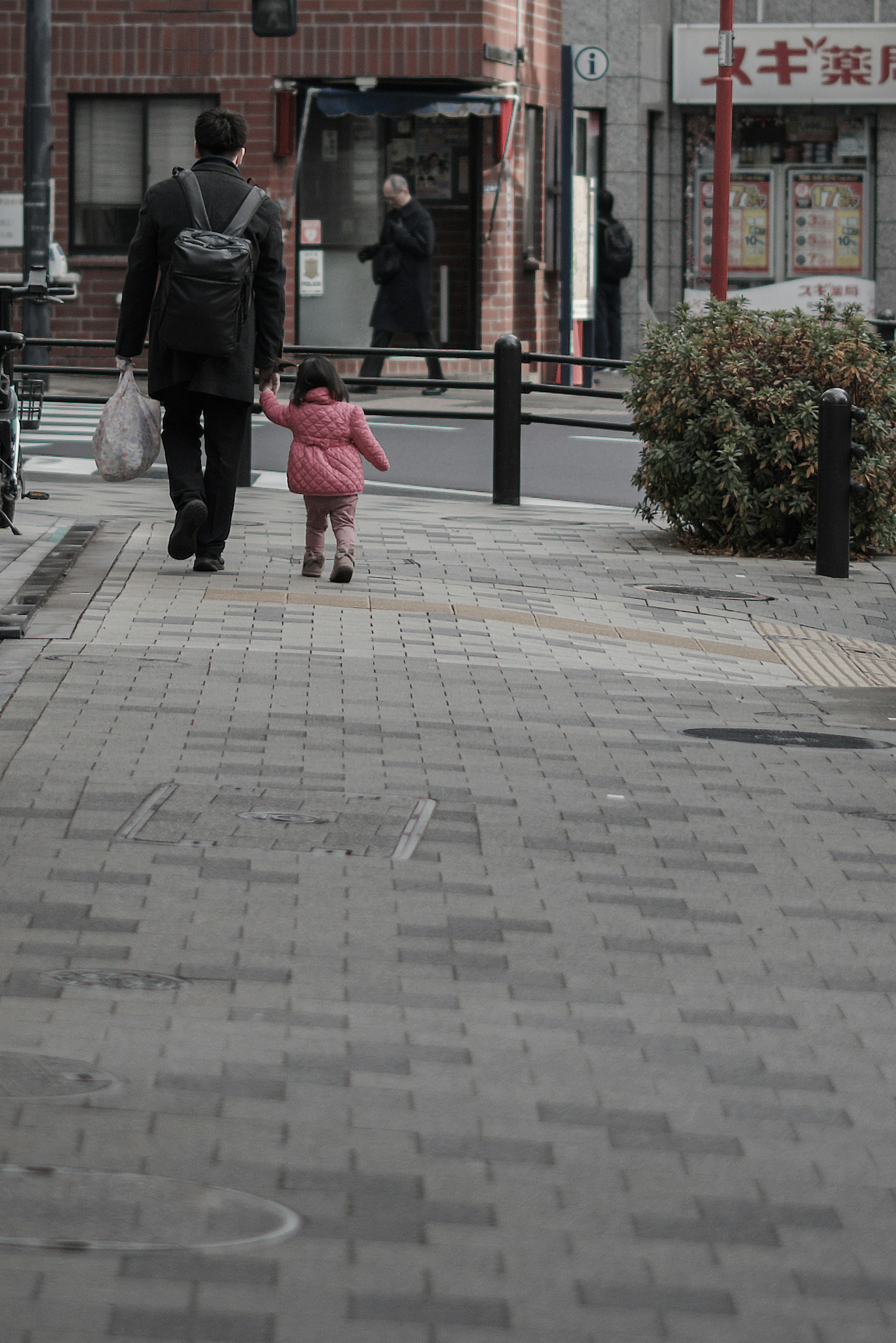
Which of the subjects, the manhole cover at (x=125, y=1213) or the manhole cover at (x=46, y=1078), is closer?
the manhole cover at (x=125, y=1213)

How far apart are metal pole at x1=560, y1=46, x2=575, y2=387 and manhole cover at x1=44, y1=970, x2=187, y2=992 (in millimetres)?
21058

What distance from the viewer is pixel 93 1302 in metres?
3.01

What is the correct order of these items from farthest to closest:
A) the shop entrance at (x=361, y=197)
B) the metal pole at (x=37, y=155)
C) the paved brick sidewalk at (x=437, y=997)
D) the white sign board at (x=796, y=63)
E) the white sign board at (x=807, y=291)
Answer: the white sign board at (x=807, y=291), the white sign board at (x=796, y=63), the shop entrance at (x=361, y=197), the metal pole at (x=37, y=155), the paved brick sidewalk at (x=437, y=997)

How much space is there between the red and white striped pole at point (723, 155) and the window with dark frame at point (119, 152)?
30.1ft

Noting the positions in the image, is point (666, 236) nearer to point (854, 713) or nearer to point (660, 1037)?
point (854, 713)

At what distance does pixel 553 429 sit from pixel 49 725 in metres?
13.1

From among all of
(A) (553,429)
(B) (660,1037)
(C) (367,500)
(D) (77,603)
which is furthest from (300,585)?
(A) (553,429)

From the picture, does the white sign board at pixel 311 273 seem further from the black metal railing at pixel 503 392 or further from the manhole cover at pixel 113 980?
the manhole cover at pixel 113 980

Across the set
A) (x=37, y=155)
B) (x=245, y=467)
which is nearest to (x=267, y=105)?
(x=37, y=155)

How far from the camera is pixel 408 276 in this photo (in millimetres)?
23531

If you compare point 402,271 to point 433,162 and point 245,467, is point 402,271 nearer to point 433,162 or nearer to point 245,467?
point 433,162

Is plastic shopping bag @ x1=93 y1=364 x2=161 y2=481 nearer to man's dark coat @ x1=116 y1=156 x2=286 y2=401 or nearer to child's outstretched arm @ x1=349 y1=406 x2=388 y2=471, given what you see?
man's dark coat @ x1=116 y1=156 x2=286 y2=401

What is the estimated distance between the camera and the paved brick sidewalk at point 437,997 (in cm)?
315

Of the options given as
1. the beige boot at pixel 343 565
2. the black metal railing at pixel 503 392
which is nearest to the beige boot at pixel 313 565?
the beige boot at pixel 343 565
